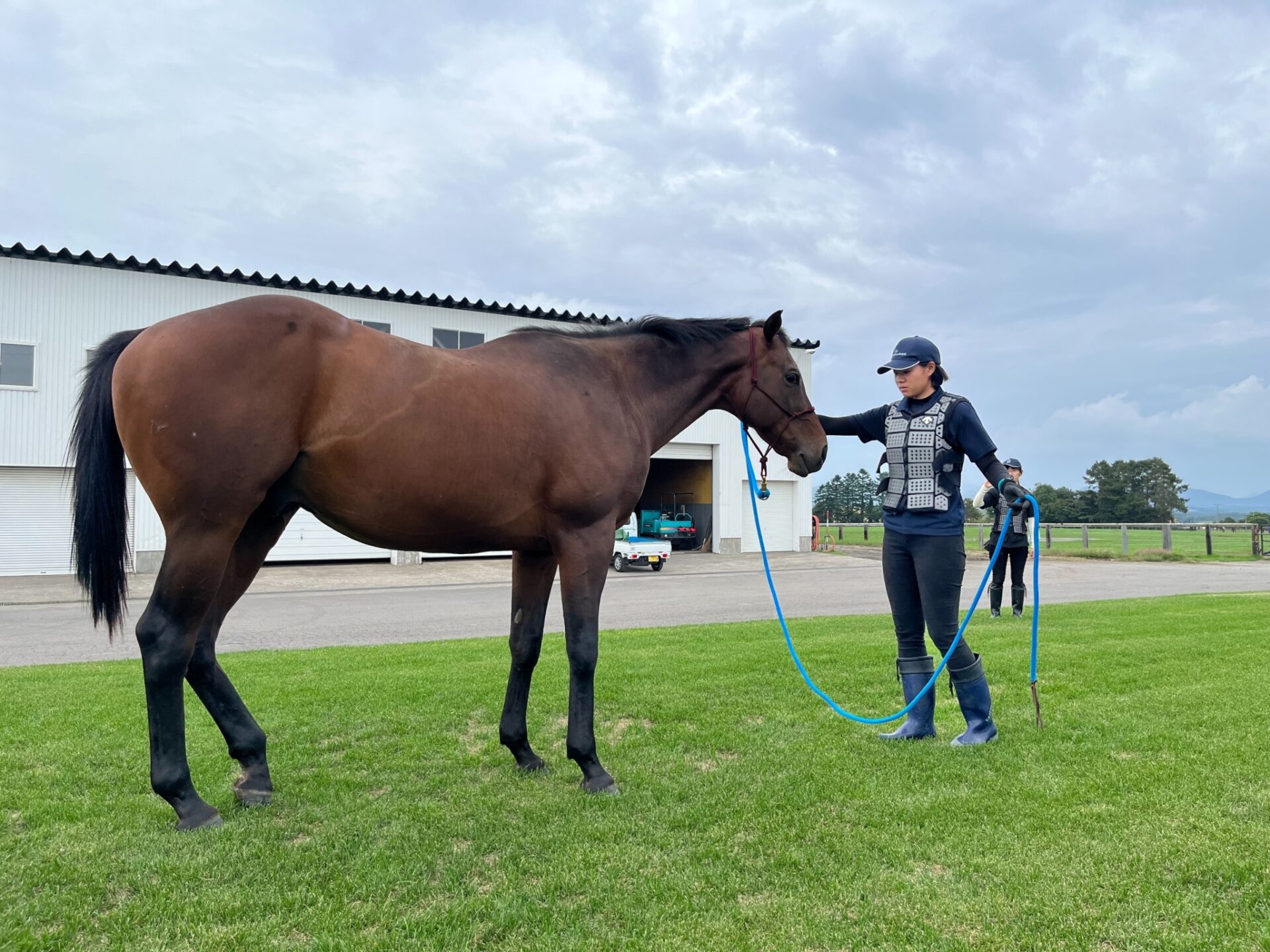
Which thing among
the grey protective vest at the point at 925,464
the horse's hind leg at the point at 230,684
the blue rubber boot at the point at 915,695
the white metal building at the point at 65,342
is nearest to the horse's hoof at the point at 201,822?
the horse's hind leg at the point at 230,684

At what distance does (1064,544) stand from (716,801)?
121ft

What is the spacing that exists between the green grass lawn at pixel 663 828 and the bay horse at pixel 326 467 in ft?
1.39

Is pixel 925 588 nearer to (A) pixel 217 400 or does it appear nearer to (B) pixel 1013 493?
(B) pixel 1013 493

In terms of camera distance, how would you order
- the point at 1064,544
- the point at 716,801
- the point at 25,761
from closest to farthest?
the point at 716,801, the point at 25,761, the point at 1064,544

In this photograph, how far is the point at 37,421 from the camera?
19.3 metres

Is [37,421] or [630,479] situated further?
[37,421]

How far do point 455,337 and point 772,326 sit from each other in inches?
801

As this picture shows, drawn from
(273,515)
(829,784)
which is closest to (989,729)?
(829,784)

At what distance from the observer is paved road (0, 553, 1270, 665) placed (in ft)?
34.0

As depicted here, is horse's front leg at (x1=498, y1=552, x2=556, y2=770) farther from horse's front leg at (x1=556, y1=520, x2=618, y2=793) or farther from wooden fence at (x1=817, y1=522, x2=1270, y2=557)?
wooden fence at (x1=817, y1=522, x2=1270, y2=557)

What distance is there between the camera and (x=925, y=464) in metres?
4.78

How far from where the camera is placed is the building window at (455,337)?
2333 cm

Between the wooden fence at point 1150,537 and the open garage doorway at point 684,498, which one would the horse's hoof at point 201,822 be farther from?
the open garage doorway at point 684,498

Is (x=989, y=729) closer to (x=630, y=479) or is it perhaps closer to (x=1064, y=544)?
(x=630, y=479)
